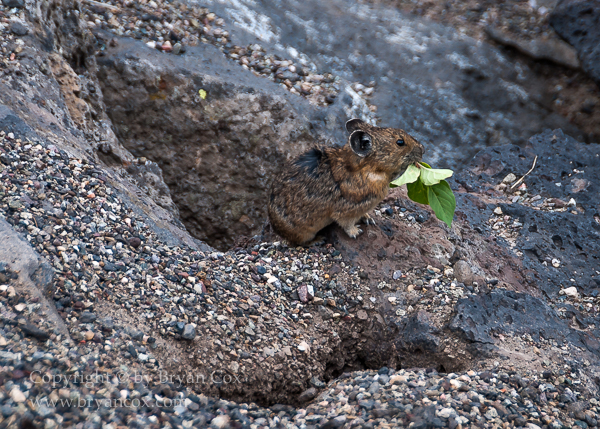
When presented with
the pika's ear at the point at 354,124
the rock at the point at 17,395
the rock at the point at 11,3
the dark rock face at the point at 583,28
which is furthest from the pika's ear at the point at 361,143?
the dark rock face at the point at 583,28

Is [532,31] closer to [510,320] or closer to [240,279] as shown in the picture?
[510,320]

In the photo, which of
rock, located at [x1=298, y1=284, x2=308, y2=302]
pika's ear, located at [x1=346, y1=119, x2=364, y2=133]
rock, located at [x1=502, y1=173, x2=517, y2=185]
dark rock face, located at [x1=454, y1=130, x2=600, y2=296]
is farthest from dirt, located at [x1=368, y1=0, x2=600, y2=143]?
rock, located at [x1=298, y1=284, x2=308, y2=302]

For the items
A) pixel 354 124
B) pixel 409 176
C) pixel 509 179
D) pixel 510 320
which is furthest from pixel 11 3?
pixel 509 179

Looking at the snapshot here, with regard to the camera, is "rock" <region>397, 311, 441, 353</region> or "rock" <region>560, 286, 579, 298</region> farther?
"rock" <region>560, 286, 579, 298</region>

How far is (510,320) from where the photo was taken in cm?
534

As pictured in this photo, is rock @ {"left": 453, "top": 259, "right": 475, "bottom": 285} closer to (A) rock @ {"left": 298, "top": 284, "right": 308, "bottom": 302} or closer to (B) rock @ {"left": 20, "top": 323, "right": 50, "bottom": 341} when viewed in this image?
(A) rock @ {"left": 298, "top": 284, "right": 308, "bottom": 302}

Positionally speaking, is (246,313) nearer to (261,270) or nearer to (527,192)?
(261,270)

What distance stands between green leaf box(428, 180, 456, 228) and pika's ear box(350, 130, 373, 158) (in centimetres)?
→ 82

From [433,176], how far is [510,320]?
175 centimetres

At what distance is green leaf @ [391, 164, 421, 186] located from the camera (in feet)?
19.8

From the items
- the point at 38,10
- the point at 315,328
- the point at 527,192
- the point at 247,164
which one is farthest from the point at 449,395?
the point at 38,10

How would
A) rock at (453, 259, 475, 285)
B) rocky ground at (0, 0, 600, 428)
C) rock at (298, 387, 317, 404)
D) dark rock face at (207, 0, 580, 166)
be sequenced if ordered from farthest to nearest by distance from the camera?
1. dark rock face at (207, 0, 580, 166)
2. rock at (453, 259, 475, 285)
3. rock at (298, 387, 317, 404)
4. rocky ground at (0, 0, 600, 428)

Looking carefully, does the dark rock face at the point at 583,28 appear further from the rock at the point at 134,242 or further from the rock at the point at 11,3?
the rock at the point at 11,3

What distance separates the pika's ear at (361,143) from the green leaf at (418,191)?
2.17 ft
